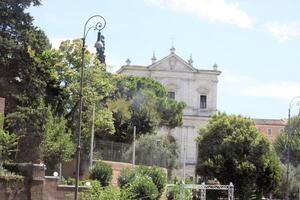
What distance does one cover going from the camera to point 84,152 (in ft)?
147

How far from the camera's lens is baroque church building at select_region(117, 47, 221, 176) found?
83.0 meters

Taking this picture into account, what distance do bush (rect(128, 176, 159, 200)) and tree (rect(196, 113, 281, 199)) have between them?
14.4 meters

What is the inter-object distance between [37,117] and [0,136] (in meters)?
7.35

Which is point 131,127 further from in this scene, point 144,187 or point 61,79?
point 144,187

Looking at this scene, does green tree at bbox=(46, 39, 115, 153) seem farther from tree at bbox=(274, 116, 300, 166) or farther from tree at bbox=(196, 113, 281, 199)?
tree at bbox=(274, 116, 300, 166)

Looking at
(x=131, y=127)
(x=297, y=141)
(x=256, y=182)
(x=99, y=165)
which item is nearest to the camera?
(x=99, y=165)

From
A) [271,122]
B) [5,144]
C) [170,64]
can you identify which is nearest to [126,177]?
[5,144]

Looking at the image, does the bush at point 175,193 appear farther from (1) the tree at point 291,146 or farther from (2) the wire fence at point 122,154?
(1) the tree at point 291,146

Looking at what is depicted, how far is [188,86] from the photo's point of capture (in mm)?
84000

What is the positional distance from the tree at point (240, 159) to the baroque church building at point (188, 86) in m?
31.4

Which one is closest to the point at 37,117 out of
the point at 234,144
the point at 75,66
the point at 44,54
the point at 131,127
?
the point at 44,54

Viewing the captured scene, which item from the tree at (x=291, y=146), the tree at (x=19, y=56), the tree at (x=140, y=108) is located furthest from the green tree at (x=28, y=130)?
the tree at (x=291, y=146)

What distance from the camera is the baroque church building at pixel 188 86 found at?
8300 centimetres

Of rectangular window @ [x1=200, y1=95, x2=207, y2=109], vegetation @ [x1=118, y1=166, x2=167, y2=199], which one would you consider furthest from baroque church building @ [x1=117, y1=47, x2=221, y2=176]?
vegetation @ [x1=118, y1=166, x2=167, y2=199]
